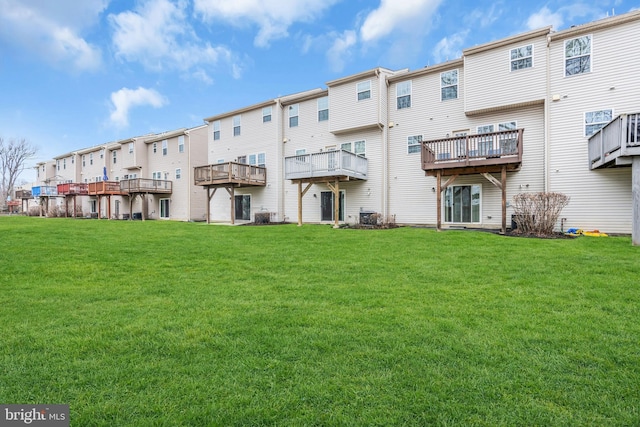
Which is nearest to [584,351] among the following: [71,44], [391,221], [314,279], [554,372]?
[554,372]

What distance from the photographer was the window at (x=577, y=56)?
12469 millimetres

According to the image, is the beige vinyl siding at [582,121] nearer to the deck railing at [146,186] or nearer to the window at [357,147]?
the window at [357,147]

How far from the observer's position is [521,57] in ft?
44.3

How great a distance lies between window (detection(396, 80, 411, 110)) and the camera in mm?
16766

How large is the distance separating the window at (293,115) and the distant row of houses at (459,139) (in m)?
0.07

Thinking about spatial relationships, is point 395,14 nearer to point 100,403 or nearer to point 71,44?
point 71,44

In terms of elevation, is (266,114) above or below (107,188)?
above

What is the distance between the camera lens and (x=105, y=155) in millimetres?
33562

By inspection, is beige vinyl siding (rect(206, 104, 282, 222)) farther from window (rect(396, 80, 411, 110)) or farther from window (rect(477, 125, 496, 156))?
window (rect(477, 125, 496, 156))

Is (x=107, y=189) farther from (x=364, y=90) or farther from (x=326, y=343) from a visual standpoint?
(x=326, y=343)

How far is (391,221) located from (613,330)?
527 inches

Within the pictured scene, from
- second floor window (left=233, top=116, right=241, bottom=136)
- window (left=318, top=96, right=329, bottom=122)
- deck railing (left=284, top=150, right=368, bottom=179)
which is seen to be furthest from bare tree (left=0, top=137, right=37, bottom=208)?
deck railing (left=284, top=150, right=368, bottom=179)

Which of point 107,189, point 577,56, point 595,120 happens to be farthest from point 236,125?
point 595,120

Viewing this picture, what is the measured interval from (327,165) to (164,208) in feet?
61.6
